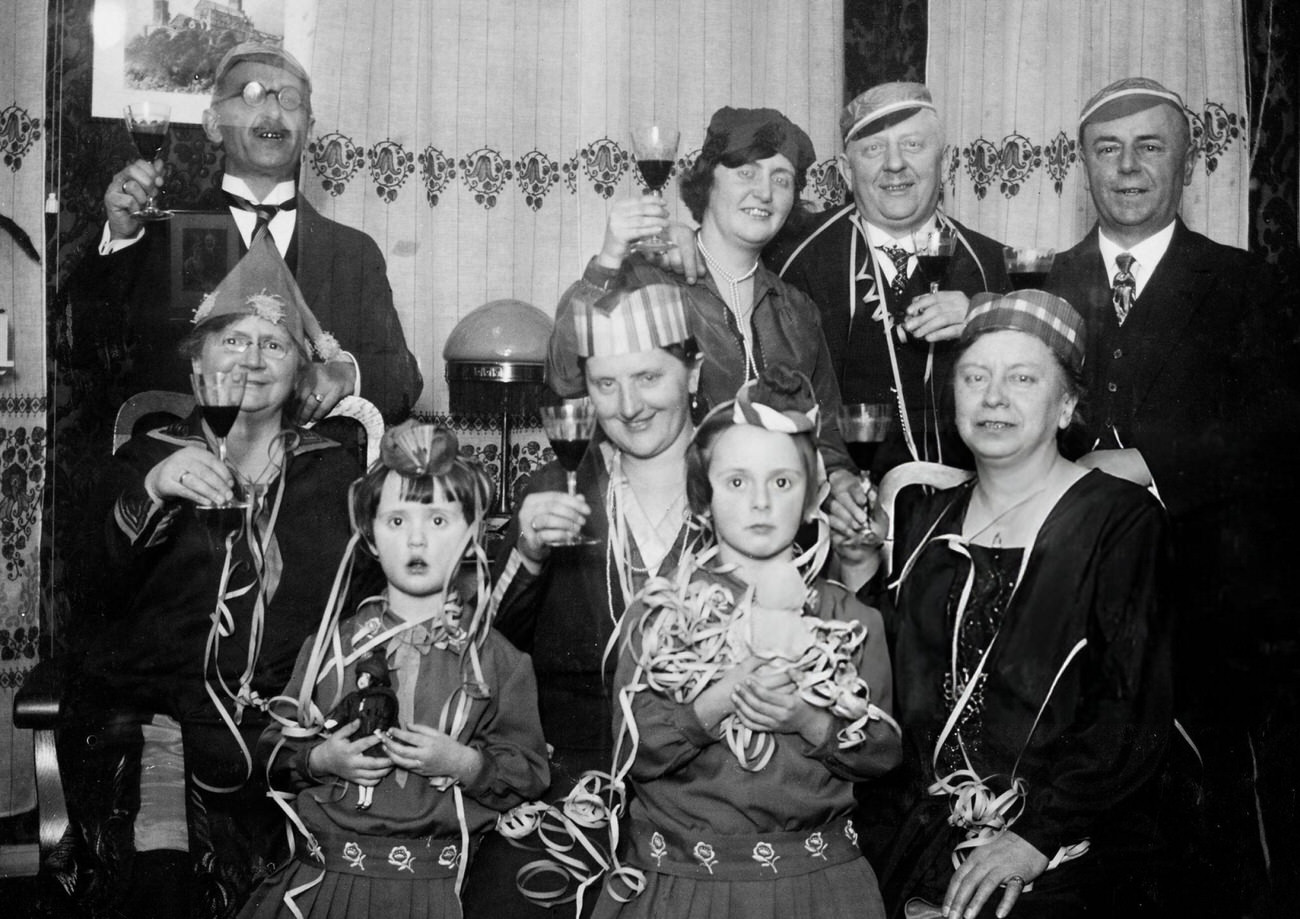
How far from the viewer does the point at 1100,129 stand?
2885 mm

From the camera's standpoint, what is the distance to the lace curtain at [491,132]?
274 centimetres

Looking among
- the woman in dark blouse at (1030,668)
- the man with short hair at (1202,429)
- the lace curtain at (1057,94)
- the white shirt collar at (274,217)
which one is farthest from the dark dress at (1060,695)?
the white shirt collar at (274,217)

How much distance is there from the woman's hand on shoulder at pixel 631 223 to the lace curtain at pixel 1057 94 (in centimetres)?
65

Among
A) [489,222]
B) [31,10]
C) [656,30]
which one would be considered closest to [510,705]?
[489,222]

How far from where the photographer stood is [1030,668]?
2.55 meters

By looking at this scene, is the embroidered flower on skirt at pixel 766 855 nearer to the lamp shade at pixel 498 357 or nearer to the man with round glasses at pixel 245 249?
the lamp shade at pixel 498 357

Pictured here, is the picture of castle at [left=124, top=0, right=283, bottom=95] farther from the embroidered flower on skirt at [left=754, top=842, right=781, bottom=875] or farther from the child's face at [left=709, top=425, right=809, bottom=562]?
the embroidered flower on skirt at [left=754, top=842, right=781, bottom=875]

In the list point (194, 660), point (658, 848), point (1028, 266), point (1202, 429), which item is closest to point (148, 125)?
point (194, 660)

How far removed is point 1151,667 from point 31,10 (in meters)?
2.39

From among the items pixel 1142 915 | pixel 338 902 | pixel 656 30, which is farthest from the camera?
pixel 656 30

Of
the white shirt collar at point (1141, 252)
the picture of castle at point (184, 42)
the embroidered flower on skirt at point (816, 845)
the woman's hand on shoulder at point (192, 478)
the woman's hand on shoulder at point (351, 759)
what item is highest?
the picture of castle at point (184, 42)

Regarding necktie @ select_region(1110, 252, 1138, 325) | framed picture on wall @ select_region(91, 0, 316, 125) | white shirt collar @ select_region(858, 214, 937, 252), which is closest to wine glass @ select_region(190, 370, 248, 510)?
framed picture on wall @ select_region(91, 0, 316, 125)

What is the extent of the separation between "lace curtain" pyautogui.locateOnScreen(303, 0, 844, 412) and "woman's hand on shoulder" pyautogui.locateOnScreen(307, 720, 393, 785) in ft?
2.15

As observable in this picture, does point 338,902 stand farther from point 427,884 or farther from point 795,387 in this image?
point 795,387
